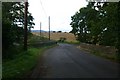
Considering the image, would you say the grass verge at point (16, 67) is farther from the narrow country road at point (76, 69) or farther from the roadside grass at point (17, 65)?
the narrow country road at point (76, 69)

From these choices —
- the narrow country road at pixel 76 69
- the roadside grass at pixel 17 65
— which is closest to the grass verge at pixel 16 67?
the roadside grass at pixel 17 65

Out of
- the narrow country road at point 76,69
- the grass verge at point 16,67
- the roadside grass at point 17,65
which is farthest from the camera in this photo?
the narrow country road at point 76,69

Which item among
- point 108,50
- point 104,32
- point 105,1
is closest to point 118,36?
point 105,1

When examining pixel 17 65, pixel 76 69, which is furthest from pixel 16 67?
pixel 76 69

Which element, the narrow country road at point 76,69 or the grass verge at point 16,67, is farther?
the narrow country road at point 76,69

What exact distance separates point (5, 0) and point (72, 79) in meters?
29.9

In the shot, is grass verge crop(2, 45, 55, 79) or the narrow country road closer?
grass verge crop(2, 45, 55, 79)

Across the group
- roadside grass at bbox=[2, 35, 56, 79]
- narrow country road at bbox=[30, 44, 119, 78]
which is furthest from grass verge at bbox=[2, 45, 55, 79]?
narrow country road at bbox=[30, 44, 119, 78]

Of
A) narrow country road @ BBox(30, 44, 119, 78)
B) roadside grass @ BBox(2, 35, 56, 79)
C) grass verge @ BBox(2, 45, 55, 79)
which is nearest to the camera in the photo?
grass verge @ BBox(2, 45, 55, 79)

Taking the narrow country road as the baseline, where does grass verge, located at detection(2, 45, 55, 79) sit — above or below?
above

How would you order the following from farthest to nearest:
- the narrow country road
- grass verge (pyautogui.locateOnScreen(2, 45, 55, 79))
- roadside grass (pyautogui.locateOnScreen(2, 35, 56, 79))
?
the narrow country road < roadside grass (pyautogui.locateOnScreen(2, 35, 56, 79)) < grass verge (pyautogui.locateOnScreen(2, 45, 55, 79))

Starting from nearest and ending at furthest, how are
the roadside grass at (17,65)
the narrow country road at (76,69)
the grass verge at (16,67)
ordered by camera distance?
the grass verge at (16,67) → the roadside grass at (17,65) → the narrow country road at (76,69)

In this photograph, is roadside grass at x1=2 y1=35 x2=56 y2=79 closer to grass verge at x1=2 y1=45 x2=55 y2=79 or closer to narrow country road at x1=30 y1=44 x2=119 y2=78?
grass verge at x1=2 y1=45 x2=55 y2=79

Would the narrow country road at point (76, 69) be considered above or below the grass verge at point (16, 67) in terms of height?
below
